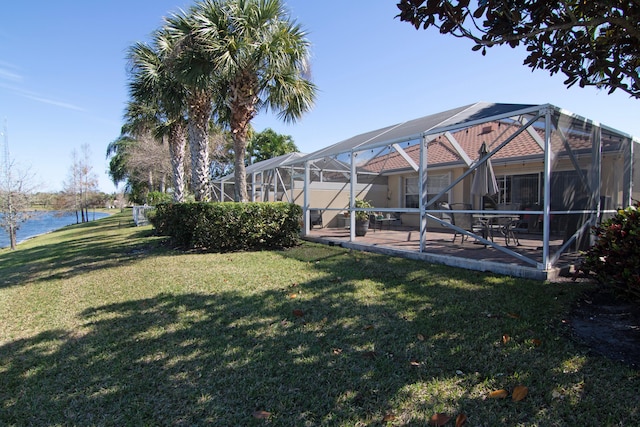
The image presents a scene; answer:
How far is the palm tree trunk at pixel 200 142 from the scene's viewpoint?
11.4 metres

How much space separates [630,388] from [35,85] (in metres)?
24.5

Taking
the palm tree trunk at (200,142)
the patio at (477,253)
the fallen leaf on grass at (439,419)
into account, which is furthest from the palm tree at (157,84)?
the fallen leaf on grass at (439,419)

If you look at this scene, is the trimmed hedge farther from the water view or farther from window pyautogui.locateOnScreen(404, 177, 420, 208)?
the water view

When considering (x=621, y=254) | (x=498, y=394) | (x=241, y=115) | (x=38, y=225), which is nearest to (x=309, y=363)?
(x=498, y=394)

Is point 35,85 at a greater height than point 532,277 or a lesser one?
greater

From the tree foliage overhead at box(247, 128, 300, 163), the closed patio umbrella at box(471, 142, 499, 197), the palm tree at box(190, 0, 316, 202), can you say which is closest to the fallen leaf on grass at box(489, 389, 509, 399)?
the closed patio umbrella at box(471, 142, 499, 197)

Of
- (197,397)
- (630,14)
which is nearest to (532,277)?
(630,14)

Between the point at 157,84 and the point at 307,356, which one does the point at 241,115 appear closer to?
the point at 157,84

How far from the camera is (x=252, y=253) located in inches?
357

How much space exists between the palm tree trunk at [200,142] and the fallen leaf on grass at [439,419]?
10586mm

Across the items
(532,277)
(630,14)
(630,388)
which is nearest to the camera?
(630,388)

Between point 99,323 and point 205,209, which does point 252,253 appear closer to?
point 205,209

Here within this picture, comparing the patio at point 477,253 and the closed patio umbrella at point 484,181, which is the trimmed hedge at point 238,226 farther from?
the closed patio umbrella at point 484,181

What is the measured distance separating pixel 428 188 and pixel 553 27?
11.0m
